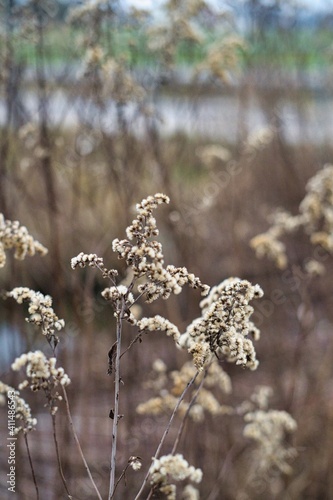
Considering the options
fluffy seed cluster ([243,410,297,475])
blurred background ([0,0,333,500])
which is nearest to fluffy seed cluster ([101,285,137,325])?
blurred background ([0,0,333,500])

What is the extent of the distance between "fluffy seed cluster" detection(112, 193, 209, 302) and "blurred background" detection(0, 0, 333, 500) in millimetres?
669

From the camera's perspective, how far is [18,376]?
256 cm

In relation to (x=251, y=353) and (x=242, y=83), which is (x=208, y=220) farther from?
→ (x=251, y=353)

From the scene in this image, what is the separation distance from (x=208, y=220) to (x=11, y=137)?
6.41 feet

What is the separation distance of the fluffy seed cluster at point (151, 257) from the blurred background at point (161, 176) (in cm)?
67

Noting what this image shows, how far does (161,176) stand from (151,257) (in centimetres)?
172

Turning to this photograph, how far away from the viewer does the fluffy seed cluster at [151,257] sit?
1.12m

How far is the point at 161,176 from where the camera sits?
281cm

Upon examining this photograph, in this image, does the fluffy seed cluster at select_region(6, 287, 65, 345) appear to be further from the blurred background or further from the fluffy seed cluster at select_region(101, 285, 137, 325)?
the blurred background

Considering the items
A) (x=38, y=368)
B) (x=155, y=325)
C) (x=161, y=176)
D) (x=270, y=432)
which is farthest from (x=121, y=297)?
(x=161, y=176)

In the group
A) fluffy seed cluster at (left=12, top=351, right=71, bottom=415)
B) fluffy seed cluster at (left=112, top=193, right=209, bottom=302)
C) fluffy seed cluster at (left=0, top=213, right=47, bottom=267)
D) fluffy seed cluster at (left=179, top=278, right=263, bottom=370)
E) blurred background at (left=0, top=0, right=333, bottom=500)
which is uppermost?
blurred background at (left=0, top=0, right=333, bottom=500)

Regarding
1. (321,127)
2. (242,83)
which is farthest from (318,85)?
(242,83)

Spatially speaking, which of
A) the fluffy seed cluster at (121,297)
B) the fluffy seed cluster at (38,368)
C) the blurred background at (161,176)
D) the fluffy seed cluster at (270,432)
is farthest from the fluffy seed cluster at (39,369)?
the fluffy seed cluster at (270,432)

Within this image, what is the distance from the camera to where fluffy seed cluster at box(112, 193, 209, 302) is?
1.12 m
